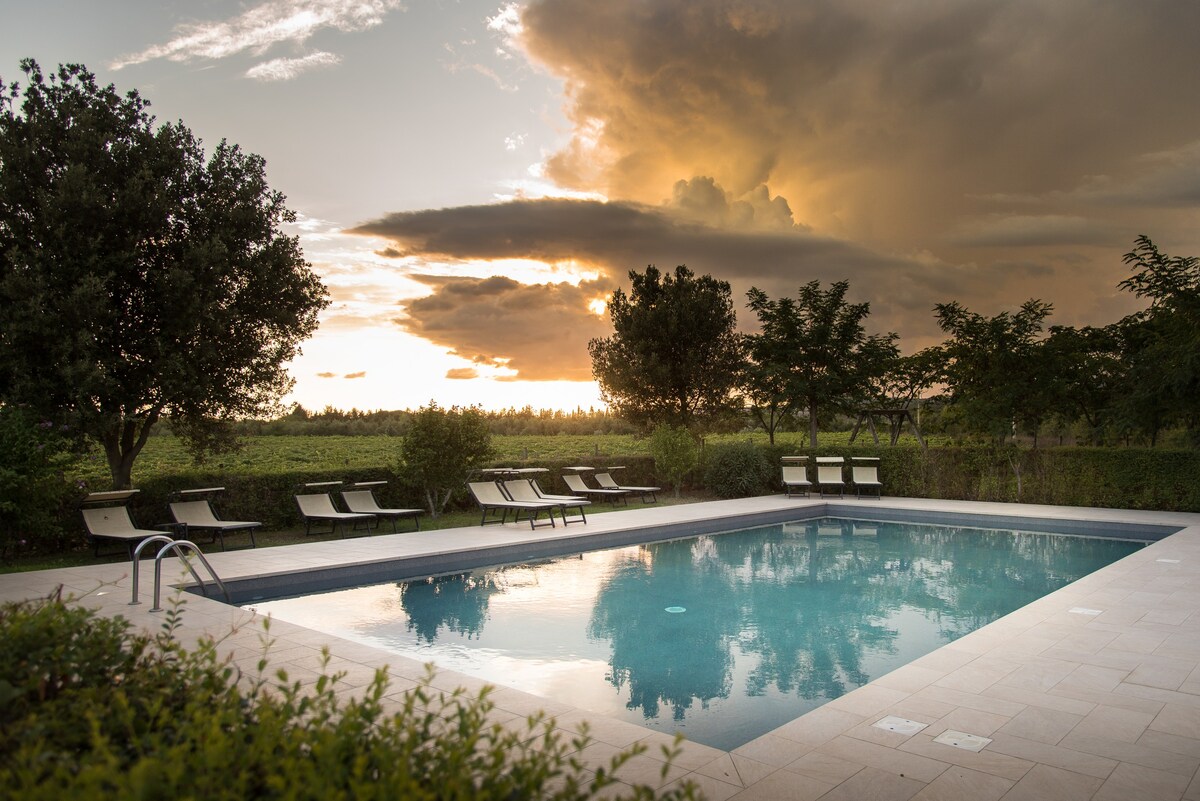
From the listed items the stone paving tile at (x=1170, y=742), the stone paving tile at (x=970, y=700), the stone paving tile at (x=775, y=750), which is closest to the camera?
the stone paving tile at (x=775, y=750)

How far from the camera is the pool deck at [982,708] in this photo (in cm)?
333

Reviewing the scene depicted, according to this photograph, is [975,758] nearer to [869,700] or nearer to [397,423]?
[869,700]

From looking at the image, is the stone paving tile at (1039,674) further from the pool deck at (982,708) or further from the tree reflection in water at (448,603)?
the tree reflection in water at (448,603)

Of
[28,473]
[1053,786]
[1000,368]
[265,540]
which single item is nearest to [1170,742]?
[1053,786]

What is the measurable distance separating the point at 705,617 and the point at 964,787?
4.48 meters

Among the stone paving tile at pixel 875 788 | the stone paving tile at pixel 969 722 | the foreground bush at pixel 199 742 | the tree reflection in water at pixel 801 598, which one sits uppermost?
the foreground bush at pixel 199 742

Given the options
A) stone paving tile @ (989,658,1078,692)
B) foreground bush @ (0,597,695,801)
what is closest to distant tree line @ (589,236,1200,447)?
stone paving tile @ (989,658,1078,692)

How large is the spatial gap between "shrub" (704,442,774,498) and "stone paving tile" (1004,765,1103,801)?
14176 mm

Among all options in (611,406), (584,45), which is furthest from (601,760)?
(611,406)

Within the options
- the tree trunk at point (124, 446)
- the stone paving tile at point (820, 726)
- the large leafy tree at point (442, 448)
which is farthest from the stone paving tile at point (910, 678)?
the tree trunk at point (124, 446)

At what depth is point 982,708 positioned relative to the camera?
4.28 metres

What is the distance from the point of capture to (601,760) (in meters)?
3.47

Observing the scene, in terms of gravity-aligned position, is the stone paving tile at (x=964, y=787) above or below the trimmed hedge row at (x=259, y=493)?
below

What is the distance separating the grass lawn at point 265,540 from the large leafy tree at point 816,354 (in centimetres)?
645
